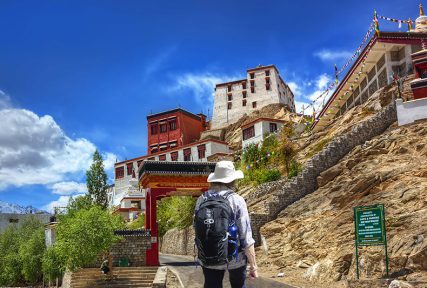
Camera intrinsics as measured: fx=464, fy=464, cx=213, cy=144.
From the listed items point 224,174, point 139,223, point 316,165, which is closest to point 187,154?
point 139,223

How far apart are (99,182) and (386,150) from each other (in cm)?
2704

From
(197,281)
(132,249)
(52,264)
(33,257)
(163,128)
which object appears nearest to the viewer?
(197,281)

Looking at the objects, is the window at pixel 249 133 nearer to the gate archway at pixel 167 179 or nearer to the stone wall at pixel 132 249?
the gate archway at pixel 167 179

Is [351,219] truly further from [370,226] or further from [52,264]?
[52,264]

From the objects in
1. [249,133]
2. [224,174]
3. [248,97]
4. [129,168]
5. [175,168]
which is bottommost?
[224,174]

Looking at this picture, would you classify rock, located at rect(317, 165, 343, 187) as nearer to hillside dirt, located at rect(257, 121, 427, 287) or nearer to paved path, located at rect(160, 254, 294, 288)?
hillside dirt, located at rect(257, 121, 427, 287)

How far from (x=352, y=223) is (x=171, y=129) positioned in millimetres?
55414

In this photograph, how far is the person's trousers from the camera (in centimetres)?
527

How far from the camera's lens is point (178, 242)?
38.2 metres

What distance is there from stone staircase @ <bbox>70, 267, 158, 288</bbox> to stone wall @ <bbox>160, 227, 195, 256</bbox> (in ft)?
29.4

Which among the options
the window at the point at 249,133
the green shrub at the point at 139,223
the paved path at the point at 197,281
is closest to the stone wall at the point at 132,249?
the paved path at the point at 197,281

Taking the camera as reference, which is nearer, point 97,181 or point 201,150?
point 97,181

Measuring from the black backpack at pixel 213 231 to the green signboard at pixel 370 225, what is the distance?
9.21 metres

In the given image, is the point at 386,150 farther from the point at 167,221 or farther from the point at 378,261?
the point at 167,221
